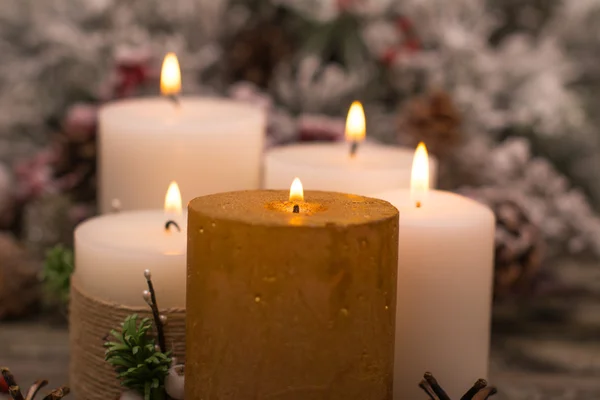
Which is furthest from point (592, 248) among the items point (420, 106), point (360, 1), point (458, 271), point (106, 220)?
point (106, 220)

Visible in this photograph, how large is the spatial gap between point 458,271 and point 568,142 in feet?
2.52

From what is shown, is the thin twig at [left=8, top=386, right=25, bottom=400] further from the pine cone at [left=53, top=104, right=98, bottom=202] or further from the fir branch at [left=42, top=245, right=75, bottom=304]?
the pine cone at [left=53, top=104, right=98, bottom=202]

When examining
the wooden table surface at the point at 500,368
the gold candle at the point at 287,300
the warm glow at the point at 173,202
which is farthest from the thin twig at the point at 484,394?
the warm glow at the point at 173,202

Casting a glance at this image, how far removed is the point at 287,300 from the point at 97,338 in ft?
0.80

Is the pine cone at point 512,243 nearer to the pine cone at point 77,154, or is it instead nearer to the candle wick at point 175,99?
the candle wick at point 175,99

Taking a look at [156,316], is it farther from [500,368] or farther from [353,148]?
[500,368]

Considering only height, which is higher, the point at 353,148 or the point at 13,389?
the point at 353,148

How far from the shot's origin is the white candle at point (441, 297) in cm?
91

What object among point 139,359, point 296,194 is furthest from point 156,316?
point 296,194

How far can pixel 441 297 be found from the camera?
916 mm

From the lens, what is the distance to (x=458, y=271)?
919 millimetres

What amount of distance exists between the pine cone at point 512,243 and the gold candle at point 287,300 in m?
0.57

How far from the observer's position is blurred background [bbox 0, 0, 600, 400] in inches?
53.6

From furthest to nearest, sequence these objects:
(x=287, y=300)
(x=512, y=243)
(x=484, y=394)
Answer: (x=512, y=243)
(x=484, y=394)
(x=287, y=300)
